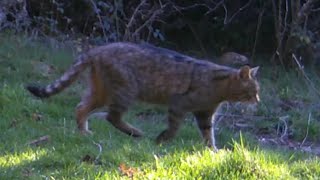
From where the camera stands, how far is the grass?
22.4 feet

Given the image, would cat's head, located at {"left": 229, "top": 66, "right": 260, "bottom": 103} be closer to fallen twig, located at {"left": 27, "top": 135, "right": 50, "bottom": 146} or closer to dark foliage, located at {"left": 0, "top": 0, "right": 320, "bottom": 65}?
fallen twig, located at {"left": 27, "top": 135, "right": 50, "bottom": 146}

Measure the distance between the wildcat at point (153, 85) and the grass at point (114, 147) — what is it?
0.23 meters

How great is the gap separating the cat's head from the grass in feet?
1.72

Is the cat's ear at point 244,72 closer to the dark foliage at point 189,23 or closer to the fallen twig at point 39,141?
the fallen twig at point 39,141

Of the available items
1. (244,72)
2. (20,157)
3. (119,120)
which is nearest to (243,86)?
(244,72)

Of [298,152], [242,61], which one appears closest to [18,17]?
[242,61]

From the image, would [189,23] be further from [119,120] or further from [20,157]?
[20,157]

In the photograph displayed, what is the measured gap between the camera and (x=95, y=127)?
363 inches

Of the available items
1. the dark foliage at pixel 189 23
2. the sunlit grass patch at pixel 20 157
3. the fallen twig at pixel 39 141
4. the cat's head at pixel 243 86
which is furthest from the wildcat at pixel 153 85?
the dark foliage at pixel 189 23

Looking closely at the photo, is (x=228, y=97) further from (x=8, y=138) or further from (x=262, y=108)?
(x=8, y=138)

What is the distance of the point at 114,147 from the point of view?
306 inches

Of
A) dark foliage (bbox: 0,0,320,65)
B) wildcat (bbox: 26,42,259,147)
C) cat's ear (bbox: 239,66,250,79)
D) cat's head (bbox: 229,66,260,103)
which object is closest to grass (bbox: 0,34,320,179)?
wildcat (bbox: 26,42,259,147)

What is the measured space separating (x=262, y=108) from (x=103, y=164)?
4209mm

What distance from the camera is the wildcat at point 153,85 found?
8.91m
